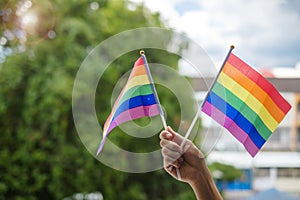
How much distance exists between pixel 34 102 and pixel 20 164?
0.34 m

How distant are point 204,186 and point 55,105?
210 centimetres

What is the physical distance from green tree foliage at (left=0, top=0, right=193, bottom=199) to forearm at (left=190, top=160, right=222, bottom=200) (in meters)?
2.07

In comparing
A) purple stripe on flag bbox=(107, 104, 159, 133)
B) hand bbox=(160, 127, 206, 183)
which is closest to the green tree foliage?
purple stripe on flag bbox=(107, 104, 159, 133)

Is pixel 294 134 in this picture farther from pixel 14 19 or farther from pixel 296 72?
pixel 14 19

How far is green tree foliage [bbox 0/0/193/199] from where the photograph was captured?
275cm

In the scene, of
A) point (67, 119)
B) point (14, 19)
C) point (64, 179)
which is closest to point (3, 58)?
point (14, 19)

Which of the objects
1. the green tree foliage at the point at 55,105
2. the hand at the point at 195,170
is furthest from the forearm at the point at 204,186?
the green tree foliage at the point at 55,105

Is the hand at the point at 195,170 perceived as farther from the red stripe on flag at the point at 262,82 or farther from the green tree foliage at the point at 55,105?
the green tree foliage at the point at 55,105

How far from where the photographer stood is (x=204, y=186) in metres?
0.70

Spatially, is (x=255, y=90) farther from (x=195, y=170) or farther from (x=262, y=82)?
(x=195, y=170)

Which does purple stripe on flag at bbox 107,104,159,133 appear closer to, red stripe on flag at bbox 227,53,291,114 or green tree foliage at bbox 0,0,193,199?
red stripe on flag at bbox 227,53,291,114

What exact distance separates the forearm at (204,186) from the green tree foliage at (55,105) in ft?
6.80

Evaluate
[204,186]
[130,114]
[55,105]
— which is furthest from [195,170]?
[55,105]

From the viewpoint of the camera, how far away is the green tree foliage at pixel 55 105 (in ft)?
9.02
